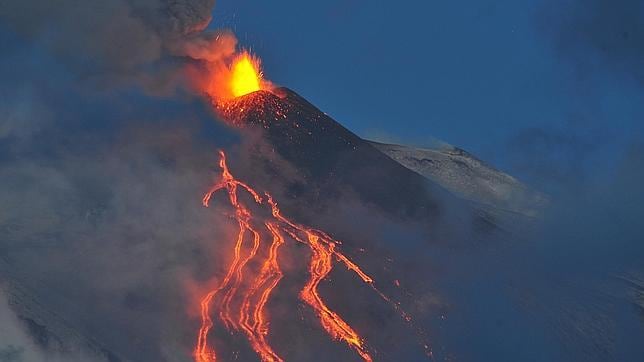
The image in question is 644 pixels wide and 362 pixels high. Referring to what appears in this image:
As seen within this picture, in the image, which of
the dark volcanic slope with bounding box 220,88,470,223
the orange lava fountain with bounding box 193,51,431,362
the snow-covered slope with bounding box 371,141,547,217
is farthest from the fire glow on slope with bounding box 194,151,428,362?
the snow-covered slope with bounding box 371,141,547,217

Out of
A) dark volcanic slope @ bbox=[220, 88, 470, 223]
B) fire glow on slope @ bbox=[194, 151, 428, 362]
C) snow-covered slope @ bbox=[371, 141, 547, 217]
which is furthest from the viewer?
snow-covered slope @ bbox=[371, 141, 547, 217]

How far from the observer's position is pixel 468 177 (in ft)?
92.0

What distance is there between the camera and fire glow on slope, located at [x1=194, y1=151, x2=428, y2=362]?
12.6 meters

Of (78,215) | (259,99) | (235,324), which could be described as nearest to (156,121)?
(259,99)

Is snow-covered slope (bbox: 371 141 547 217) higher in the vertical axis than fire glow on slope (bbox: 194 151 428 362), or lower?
higher

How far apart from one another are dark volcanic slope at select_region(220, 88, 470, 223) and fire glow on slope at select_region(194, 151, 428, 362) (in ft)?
6.76

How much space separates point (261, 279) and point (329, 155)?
6.18m

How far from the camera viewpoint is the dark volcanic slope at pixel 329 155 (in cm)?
1892

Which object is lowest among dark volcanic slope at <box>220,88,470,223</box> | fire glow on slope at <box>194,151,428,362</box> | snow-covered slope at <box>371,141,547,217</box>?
fire glow on slope at <box>194,151,428,362</box>

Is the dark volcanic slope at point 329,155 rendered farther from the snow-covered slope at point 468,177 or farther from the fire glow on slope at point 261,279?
the snow-covered slope at point 468,177

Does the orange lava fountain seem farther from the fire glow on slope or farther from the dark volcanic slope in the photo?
the dark volcanic slope

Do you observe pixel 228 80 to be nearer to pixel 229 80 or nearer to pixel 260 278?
pixel 229 80

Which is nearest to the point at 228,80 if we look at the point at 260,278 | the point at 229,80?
the point at 229,80

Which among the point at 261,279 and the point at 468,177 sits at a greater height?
the point at 468,177
